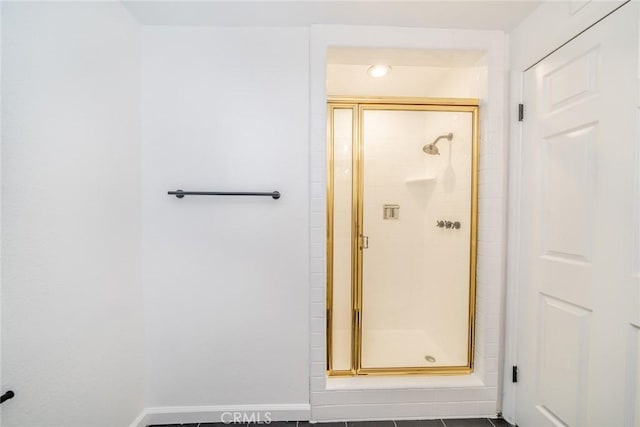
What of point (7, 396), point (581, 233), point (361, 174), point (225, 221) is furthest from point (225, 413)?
point (581, 233)

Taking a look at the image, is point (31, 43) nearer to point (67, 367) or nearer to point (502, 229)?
point (67, 367)

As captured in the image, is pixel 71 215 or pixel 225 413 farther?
pixel 225 413

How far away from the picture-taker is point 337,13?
1.36 metres

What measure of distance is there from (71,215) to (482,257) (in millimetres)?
1990

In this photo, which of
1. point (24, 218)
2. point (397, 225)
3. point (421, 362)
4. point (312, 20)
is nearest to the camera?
point (24, 218)

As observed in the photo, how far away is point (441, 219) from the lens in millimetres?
1987

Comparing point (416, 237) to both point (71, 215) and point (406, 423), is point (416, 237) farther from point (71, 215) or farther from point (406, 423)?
point (71, 215)

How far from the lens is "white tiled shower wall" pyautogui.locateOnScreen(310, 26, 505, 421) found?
1455 millimetres

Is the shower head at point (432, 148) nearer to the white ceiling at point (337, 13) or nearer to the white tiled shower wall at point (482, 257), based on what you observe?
the white tiled shower wall at point (482, 257)

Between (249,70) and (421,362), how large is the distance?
204 cm

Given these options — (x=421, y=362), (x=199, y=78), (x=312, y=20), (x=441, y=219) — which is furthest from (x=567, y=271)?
(x=199, y=78)

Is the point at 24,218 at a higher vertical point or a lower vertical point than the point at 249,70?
lower

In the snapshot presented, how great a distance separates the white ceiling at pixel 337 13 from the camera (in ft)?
4.24

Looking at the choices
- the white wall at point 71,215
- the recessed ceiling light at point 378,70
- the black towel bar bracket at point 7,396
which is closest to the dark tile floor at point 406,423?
the white wall at point 71,215
